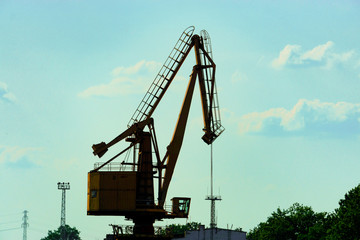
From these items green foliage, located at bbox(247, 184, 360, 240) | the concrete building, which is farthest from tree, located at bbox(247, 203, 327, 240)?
the concrete building

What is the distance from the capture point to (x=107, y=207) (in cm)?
5744

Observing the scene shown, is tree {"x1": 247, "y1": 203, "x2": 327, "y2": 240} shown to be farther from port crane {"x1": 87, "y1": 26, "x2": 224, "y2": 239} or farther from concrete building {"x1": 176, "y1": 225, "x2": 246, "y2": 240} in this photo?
port crane {"x1": 87, "y1": 26, "x2": 224, "y2": 239}

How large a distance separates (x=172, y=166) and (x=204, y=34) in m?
12.8

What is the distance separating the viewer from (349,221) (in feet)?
258

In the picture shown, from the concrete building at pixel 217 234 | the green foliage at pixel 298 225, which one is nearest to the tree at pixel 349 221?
the green foliage at pixel 298 225

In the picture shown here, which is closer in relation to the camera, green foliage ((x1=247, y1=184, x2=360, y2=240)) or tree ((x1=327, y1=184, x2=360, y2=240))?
tree ((x1=327, y1=184, x2=360, y2=240))

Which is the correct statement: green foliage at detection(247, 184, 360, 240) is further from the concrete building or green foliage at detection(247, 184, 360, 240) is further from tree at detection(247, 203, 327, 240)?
the concrete building

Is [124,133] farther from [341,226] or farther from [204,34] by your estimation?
[341,226]

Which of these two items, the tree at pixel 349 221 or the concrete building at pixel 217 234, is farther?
the concrete building at pixel 217 234

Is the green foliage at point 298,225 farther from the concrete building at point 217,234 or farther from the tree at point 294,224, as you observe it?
the concrete building at point 217,234

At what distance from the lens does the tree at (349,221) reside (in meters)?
77.8

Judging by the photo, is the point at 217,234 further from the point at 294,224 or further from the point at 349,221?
the point at 349,221

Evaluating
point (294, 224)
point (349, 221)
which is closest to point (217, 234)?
point (294, 224)

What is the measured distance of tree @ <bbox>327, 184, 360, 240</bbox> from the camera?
77.8 metres
